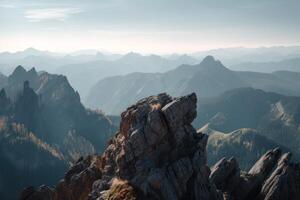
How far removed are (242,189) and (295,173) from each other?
14374 millimetres

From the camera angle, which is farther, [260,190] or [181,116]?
[260,190]

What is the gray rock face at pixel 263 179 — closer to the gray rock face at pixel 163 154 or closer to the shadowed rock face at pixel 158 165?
the shadowed rock face at pixel 158 165

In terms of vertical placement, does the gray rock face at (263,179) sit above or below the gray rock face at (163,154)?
below

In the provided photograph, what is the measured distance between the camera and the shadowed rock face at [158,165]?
7950cm

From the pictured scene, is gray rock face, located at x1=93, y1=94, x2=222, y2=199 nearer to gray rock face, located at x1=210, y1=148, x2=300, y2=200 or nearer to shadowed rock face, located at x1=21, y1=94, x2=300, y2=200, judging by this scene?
shadowed rock face, located at x1=21, y1=94, x2=300, y2=200

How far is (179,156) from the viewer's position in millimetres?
85375

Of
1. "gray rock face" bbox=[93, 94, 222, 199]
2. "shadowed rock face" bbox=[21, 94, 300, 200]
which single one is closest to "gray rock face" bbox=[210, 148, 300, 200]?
"shadowed rock face" bbox=[21, 94, 300, 200]

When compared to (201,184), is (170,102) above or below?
above

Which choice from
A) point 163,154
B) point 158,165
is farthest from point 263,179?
point 158,165

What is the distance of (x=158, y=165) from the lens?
83.0 m

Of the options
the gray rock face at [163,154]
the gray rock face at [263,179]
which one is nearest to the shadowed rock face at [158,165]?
the gray rock face at [163,154]

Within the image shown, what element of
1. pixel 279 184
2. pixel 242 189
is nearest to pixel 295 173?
pixel 279 184

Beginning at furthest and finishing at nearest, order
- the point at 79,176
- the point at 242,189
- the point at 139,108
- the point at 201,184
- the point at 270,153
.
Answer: the point at 270,153
the point at 242,189
the point at 79,176
the point at 139,108
the point at 201,184

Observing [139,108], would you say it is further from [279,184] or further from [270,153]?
[270,153]
